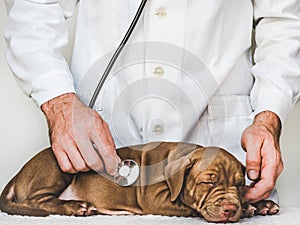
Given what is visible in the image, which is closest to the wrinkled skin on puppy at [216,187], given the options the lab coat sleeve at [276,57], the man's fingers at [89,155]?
the man's fingers at [89,155]

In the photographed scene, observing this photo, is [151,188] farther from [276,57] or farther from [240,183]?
[276,57]

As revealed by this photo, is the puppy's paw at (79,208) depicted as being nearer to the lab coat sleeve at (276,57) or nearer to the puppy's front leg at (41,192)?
the puppy's front leg at (41,192)

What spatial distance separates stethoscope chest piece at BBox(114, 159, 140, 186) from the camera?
1401mm

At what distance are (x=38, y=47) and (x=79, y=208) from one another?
15.7 inches

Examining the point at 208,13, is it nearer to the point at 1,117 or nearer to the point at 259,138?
the point at 259,138

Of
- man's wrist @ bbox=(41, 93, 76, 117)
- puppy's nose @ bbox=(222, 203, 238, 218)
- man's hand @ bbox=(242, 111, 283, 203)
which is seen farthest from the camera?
man's wrist @ bbox=(41, 93, 76, 117)

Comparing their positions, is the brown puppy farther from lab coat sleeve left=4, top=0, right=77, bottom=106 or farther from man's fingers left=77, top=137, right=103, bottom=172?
lab coat sleeve left=4, top=0, right=77, bottom=106

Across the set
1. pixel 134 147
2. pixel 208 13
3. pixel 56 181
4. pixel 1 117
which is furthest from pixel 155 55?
pixel 1 117

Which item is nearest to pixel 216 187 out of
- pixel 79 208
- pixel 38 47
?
pixel 79 208

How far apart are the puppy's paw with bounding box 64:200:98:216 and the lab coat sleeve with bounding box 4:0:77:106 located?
10.2 inches

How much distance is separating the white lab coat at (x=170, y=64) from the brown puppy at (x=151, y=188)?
194 millimetres

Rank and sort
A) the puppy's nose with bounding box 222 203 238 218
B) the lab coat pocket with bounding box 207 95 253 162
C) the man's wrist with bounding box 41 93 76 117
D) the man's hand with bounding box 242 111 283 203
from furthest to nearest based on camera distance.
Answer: the lab coat pocket with bounding box 207 95 253 162
the man's wrist with bounding box 41 93 76 117
the man's hand with bounding box 242 111 283 203
the puppy's nose with bounding box 222 203 238 218

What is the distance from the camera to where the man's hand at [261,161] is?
56.3 inches

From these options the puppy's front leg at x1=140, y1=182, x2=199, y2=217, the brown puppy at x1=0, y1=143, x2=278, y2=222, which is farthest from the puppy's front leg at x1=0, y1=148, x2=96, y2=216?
the puppy's front leg at x1=140, y1=182, x2=199, y2=217
